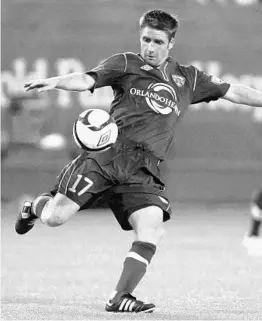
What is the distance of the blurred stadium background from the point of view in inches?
578

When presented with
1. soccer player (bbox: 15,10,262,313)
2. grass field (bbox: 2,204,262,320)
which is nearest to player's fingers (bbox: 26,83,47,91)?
soccer player (bbox: 15,10,262,313)

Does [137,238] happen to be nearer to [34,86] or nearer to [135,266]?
[135,266]

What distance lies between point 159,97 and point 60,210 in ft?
3.34

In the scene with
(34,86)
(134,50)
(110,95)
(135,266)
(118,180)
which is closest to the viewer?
(34,86)

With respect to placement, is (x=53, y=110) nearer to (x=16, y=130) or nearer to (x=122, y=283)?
(x=16, y=130)

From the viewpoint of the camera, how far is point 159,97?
6.63m

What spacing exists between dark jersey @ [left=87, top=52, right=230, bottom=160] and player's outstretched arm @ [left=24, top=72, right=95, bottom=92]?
0.08 metres

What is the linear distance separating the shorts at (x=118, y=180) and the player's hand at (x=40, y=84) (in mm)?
634

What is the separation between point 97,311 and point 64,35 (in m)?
→ 9.24

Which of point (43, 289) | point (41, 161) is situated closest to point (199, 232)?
point (41, 161)

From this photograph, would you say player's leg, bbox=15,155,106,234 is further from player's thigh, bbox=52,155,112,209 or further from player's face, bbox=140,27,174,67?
player's face, bbox=140,27,174,67

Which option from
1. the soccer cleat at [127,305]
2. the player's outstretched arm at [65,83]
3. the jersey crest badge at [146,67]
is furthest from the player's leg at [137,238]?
the jersey crest badge at [146,67]

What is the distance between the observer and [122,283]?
6.16 metres

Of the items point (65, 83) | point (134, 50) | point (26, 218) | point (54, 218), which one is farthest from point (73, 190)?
point (134, 50)
